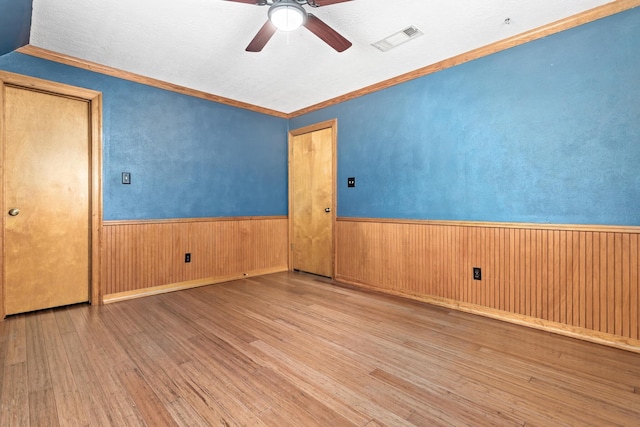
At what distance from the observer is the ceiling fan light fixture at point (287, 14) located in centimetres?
199

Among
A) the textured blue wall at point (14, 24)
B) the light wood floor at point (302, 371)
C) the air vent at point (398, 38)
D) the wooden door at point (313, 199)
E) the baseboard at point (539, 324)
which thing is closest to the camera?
the light wood floor at point (302, 371)

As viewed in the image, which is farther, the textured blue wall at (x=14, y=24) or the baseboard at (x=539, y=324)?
the baseboard at (x=539, y=324)

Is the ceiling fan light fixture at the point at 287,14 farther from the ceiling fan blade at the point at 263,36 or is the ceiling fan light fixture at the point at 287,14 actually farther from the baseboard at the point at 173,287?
the baseboard at the point at 173,287

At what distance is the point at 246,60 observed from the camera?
311cm

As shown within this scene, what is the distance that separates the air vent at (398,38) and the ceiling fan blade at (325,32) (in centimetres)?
55

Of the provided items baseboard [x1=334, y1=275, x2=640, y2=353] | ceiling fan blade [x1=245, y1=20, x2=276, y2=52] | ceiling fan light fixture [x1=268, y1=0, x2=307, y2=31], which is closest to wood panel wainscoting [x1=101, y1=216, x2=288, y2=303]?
baseboard [x1=334, y1=275, x2=640, y2=353]

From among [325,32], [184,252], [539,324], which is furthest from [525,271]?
[184,252]

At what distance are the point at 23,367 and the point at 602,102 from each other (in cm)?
436

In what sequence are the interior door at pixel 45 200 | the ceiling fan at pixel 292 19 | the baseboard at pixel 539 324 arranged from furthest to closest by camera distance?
the interior door at pixel 45 200 → the baseboard at pixel 539 324 → the ceiling fan at pixel 292 19

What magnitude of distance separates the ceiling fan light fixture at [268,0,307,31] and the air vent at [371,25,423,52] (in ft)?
3.22

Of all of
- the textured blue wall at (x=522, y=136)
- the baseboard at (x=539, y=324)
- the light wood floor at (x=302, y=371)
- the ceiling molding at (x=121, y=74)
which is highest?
the ceiling molding at (x=121, y=74)

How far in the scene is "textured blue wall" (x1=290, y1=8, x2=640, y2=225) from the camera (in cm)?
228

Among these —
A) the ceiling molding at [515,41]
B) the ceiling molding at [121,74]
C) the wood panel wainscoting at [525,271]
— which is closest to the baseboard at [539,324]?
the wood panel wainscoting at [525,271]

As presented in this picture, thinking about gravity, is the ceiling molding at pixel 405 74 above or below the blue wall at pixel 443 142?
above
